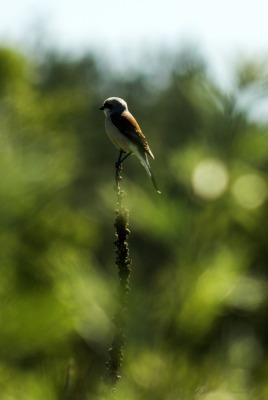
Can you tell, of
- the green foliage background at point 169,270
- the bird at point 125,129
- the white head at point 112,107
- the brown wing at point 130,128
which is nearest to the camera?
the green foliage background at point 169,270

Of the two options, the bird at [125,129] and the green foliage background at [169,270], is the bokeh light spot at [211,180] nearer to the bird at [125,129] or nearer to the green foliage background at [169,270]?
the green foliage background at [169,270]

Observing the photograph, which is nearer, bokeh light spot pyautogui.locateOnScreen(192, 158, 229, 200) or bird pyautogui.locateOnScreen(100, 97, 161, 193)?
Answer: bokeh light spot pyautogui.locateOnScreen(192, 158, 229, 200)

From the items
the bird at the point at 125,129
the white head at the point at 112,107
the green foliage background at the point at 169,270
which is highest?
the white head at the point at 112,107

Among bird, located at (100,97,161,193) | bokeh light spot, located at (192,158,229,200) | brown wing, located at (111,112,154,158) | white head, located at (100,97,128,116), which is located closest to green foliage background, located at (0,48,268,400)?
bokeh light spot, located at (192,158,229,200)

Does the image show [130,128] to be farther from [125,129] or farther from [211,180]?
[211,180]

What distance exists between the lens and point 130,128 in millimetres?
5609

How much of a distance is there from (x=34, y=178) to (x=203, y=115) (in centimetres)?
56

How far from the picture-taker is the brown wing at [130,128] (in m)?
5.37

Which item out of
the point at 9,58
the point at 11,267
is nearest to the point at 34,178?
the point at 11,267

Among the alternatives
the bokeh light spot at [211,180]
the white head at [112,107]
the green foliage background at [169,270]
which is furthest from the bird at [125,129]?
the bokeh light spot at [211,180]

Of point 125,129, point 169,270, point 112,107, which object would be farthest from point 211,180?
point 112,107

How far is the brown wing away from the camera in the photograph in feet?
17.6

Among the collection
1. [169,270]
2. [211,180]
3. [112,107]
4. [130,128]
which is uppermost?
[112,107]

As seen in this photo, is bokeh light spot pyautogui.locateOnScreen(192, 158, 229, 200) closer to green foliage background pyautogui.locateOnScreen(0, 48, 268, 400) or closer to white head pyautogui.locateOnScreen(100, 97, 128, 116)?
green foliage background pyautogui.locateOnScreen(0, 48, 268, 400)
